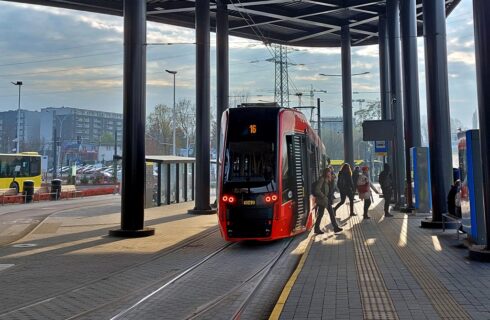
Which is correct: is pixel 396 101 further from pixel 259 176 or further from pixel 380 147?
pixel 259 176

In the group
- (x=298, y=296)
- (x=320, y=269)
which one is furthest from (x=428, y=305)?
(x=320, y=269)

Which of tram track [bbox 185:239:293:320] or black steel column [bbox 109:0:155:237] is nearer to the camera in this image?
tram track [bbox 185:239:293:320]

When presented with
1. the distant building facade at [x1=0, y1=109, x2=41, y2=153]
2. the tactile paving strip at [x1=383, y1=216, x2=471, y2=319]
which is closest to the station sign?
the tactile paving strip at [x1=383, y1=216, x2=471, y2=319]

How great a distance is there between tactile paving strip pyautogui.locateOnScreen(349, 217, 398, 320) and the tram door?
180cm

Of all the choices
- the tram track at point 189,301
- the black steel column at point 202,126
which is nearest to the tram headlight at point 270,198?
the tram track at point 189,301

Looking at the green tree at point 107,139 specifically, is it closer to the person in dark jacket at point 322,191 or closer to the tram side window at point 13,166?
the tram side window at point 13,166

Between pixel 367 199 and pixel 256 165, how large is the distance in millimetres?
7380

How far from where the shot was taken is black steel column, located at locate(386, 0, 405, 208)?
75.9 feet

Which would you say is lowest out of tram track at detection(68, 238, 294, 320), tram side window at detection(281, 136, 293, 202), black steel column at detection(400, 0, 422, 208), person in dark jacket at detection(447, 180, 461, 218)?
tram track at detection(68, 238, 294, 320)

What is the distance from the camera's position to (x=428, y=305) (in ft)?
20.2

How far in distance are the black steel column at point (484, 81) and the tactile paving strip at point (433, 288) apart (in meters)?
1.53

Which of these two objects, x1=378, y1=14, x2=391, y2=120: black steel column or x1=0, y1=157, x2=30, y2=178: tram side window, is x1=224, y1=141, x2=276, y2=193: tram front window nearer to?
x1=378, y1=14, x2=391, y2=120: black steel column

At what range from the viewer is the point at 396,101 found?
82.5 ft

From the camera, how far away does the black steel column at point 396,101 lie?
75.9 ft
